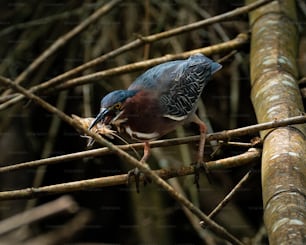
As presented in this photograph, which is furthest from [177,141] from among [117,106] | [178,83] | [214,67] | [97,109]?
[97,109]

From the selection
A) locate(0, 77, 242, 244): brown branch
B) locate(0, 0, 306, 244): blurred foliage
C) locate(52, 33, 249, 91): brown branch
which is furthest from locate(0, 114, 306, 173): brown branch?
locate(0, 0, 306, 244): blurred foliage

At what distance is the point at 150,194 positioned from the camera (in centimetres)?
242

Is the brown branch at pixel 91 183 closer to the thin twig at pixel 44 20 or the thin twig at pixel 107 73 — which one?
the thin twig at pixel 107 73

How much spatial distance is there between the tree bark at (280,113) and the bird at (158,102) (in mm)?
167

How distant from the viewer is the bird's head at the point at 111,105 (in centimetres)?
157

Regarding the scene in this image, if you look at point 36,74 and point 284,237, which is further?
point 36,74

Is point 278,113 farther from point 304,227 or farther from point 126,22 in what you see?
point 126,22

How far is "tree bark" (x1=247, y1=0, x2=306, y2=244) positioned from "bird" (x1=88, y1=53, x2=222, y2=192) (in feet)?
0.55

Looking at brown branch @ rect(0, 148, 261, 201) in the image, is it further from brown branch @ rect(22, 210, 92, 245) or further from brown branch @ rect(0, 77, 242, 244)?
brown branch @ rect(22, 210, 92, 245)

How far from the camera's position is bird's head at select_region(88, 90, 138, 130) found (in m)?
1.57

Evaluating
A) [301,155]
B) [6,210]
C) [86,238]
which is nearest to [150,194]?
[86,238]

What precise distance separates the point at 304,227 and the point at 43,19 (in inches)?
63.2

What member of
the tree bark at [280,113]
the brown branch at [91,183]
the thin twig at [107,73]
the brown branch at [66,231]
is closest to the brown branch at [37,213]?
the brown branch at [66,231]

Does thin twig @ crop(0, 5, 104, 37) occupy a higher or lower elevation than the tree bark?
higher
